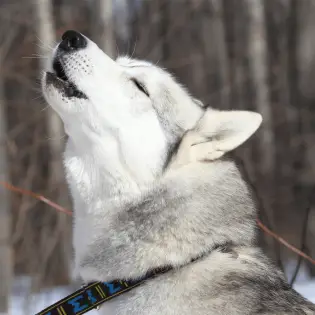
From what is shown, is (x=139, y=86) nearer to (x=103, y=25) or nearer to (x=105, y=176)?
(x=105, y=176)

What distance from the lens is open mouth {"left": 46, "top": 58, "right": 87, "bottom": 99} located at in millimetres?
2717

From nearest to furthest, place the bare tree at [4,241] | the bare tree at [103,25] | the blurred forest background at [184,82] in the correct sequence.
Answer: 1. the bare tree at [4,241]
2. the blurred forest background at [184,82]
3. the bare tree at [103,25]

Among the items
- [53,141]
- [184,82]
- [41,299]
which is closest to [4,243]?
[41,299]

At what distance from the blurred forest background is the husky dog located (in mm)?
3097

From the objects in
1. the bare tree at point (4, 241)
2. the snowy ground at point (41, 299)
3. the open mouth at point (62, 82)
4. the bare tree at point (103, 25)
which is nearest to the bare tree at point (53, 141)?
the bare tree at point (103, 25)

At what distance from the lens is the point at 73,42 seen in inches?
110

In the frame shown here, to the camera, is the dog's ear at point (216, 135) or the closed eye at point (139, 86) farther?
the closed eye at point (139, 86)

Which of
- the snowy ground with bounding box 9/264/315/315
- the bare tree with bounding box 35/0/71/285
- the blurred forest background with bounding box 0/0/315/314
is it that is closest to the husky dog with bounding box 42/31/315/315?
the snowy ground with bounding box 9/264/315/315

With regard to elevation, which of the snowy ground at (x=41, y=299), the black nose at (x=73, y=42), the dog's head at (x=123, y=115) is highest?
the black nose at (x=73, y=42)

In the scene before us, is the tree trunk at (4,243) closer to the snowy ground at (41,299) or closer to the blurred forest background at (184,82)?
the blurred forest background at (184,82)

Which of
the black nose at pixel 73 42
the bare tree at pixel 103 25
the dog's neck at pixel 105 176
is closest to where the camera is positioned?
the dog's neck at pixel 105 176

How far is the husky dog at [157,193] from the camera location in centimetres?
245

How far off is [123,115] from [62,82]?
33cm

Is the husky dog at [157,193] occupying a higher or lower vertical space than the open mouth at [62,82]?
lower
